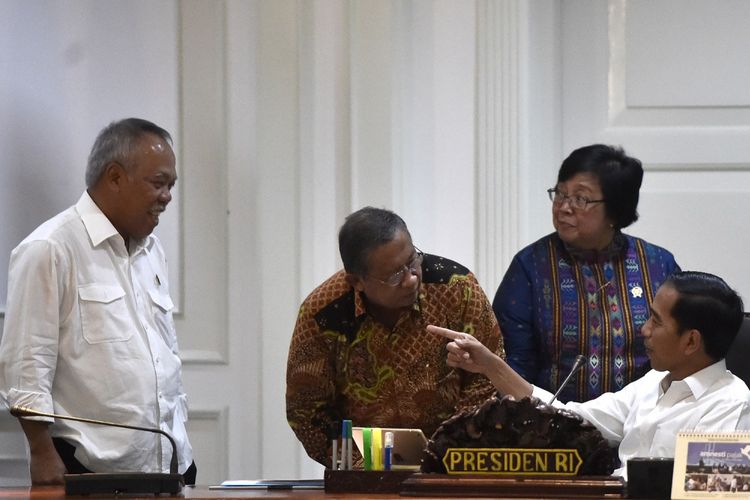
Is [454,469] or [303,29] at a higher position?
[303,29]

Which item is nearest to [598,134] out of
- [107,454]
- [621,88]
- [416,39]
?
[621,88]

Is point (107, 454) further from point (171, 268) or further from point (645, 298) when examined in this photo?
point (645, 298)

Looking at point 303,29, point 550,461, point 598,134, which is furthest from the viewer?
point 598,134

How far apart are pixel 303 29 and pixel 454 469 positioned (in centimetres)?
195

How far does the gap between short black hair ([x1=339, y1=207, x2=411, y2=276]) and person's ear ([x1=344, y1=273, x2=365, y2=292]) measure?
0.02 metres

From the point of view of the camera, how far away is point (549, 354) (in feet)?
11.5

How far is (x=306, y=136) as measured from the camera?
4.17m

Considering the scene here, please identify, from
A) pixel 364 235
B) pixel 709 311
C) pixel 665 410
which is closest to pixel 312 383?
pixel 364 235

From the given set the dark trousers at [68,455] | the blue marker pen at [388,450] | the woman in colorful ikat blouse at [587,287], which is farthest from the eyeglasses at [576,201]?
the dark trousers at [68,455]

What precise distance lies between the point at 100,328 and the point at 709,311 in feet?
5.03

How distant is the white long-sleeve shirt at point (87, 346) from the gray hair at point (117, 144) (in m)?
0.10

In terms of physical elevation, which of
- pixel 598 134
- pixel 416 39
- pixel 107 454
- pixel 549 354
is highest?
pixel 416 39

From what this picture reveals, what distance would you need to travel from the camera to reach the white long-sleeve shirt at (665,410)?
2.91 m

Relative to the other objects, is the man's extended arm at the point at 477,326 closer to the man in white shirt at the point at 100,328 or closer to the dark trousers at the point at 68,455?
the man in white shirt at the point at 100,328
